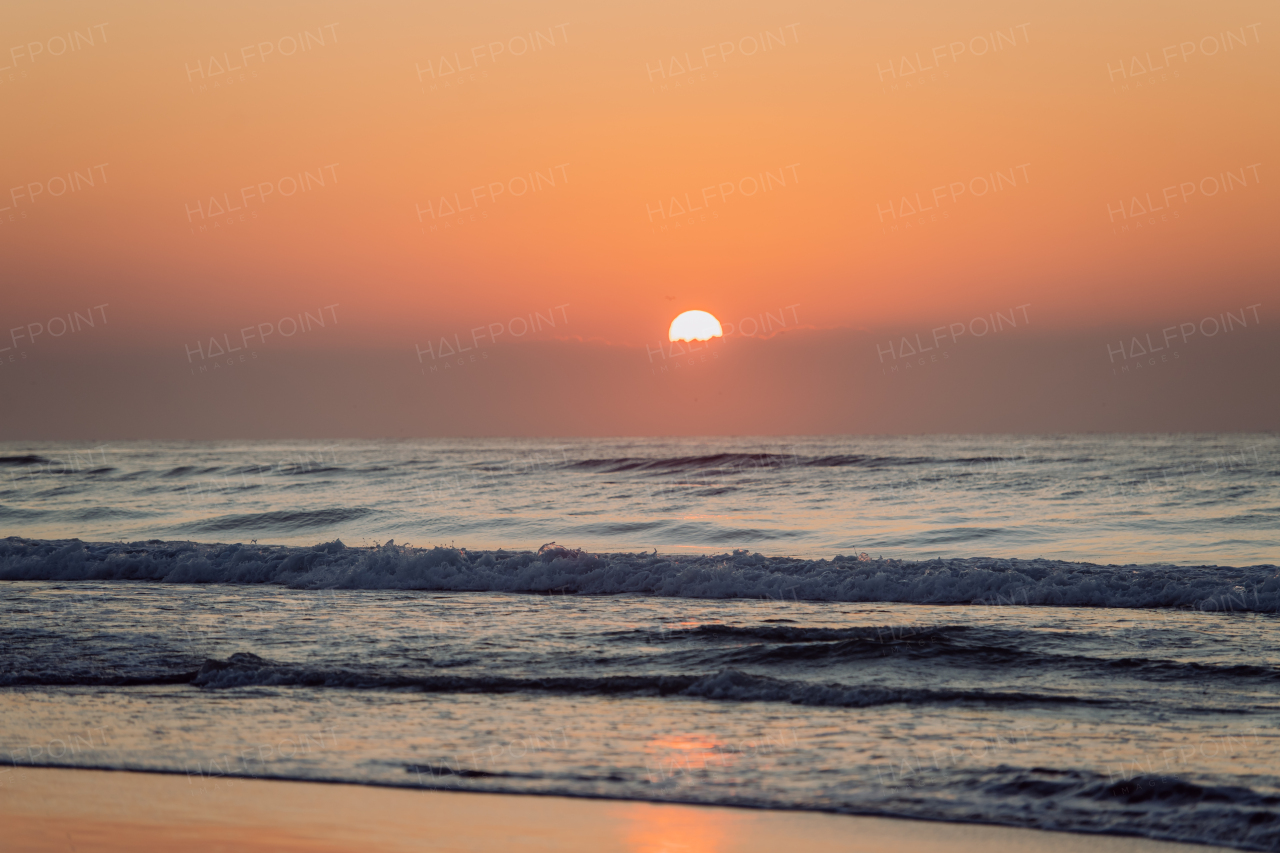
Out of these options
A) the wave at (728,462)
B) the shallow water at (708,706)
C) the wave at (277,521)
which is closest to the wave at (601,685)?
→ the shallow water at (708,706)

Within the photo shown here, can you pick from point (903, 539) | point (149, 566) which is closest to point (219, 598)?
point (149, 566)

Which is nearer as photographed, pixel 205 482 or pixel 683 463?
pixel 205 482

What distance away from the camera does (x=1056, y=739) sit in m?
7.37

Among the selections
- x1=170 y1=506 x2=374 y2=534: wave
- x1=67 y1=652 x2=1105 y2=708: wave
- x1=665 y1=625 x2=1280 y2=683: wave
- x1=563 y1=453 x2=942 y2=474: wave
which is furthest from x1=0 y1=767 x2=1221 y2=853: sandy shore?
x1=563 y1=453 x2=942 y2=474: wave

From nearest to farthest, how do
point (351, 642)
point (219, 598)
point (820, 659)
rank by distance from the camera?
point (820, 659), point (351, 642), point (219, 598)

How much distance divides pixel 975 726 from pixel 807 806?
238 cm

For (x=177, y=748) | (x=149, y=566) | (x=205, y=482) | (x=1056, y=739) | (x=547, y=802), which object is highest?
(x=205, y=482)

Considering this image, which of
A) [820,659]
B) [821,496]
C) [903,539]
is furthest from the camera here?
[821,496]

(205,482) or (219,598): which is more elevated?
(205,482)

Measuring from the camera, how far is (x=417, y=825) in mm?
5781

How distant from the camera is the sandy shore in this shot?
18.0ft

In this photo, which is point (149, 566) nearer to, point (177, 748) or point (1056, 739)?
point (177, 748)

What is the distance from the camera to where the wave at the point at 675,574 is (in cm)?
1455

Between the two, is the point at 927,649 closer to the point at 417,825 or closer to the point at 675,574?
the point at 675,574
